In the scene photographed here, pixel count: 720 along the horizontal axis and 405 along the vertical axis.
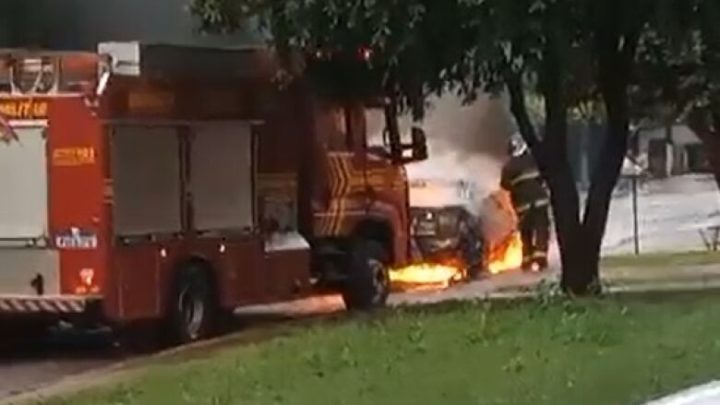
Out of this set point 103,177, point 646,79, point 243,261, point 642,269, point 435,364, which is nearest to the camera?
point 435,364

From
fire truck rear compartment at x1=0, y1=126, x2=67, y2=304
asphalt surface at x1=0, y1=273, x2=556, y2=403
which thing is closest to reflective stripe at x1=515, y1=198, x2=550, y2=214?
asphalt surface at x1=0, y1=273, x2=556, y2=403

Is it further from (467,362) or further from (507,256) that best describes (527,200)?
(467,362)

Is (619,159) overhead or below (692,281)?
overhead

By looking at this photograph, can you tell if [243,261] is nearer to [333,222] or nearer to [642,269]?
[333,222]

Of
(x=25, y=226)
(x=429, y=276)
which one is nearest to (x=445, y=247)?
(x=429, y=276)

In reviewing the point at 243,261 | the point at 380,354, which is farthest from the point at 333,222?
the point at 380,354

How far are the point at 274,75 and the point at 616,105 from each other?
3565 mm

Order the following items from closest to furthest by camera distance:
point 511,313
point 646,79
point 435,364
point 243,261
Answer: point 435,364 → point 511,313 → point 243,261 → point 646,79

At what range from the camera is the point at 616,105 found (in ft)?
68.9

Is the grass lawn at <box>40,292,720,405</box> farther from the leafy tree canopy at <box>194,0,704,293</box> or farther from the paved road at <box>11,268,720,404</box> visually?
the leafy tree canopy at <box>194,0,704,293</box>

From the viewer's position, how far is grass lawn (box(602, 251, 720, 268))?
31.5 m

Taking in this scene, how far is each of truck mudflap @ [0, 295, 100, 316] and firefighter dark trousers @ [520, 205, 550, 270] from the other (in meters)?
14.2

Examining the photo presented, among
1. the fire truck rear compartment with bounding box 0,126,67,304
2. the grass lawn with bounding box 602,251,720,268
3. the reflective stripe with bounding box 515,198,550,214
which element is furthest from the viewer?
the reflective stripe with bounding box 515,198,550,214

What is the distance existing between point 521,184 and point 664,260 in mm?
2845
